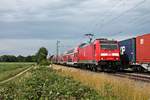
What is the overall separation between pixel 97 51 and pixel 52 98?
30009 mm

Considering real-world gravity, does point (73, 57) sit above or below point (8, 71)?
above

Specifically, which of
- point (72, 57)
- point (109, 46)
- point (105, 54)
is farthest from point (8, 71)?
point (105, 54)

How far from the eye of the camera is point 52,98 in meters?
12.8

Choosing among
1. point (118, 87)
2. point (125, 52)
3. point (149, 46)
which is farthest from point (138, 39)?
point (118, 87)

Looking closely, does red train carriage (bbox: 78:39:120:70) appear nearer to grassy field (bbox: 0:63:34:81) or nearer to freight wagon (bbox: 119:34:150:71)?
freight wagon (bbox: 119:34:150:71)

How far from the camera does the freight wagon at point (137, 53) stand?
1444 inches

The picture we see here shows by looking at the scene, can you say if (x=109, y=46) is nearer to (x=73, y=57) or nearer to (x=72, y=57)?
(x=73, y=57)

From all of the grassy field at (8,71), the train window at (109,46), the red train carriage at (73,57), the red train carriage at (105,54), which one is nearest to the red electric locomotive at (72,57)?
the red train carriage at (73,57)

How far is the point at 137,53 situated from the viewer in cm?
3959

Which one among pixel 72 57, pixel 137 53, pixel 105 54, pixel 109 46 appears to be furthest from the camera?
pixel 72 57

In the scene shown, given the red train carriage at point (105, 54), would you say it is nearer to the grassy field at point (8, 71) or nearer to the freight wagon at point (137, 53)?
the freight wagon at point (137, 53)

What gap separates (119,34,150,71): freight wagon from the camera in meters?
36.7

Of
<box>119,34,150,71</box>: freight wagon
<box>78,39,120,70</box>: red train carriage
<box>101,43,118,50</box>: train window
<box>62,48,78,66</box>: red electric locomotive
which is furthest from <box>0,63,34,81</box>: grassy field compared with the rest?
<box>119,34,150,71</box>: freight wagon

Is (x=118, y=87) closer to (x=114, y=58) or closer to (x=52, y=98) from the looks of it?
(x=52, y=98)
